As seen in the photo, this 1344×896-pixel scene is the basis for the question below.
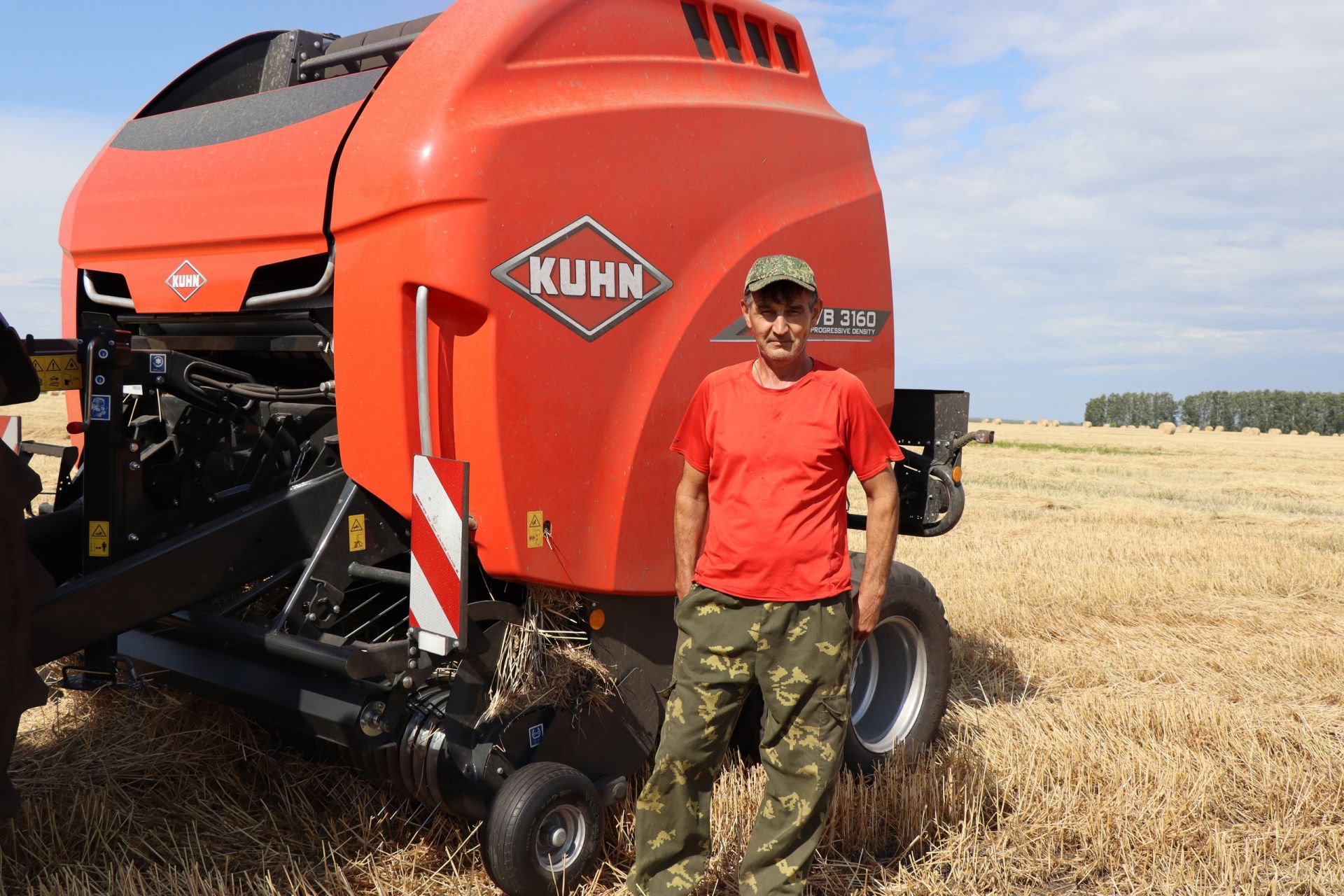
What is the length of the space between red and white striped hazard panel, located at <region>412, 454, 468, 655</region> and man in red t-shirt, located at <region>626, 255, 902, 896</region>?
61cm

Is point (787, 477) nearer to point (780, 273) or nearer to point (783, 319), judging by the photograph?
point (783, 319)

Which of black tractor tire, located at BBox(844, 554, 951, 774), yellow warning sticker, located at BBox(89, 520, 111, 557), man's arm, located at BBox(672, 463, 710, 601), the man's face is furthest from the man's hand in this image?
yellow warning sticker, located at BBox(89, 520, 111, 557)

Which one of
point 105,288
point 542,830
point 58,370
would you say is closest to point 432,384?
point 58,370

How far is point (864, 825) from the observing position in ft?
12.3

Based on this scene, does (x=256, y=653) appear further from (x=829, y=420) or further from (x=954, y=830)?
(x=954, y=830)

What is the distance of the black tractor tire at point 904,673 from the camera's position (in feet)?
14.7

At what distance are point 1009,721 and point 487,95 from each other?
3.37 m

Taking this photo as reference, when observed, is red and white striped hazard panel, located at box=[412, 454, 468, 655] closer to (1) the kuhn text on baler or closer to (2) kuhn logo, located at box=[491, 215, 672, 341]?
(1) the kuhn text on baler

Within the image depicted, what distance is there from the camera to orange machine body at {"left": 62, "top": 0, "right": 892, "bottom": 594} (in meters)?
3.05

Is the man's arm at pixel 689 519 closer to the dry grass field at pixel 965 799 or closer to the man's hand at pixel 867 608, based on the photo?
the man's hand at pixel 867 608

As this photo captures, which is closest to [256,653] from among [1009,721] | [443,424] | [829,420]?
[443,424]

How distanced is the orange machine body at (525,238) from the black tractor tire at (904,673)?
135 centimetres

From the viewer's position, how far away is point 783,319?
2.92 m

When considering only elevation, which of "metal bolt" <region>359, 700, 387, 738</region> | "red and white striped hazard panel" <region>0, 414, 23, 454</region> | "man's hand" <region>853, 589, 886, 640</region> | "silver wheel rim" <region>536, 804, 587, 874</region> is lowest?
"silver wheel rim" <region>536, 804, 587, 874</region>
